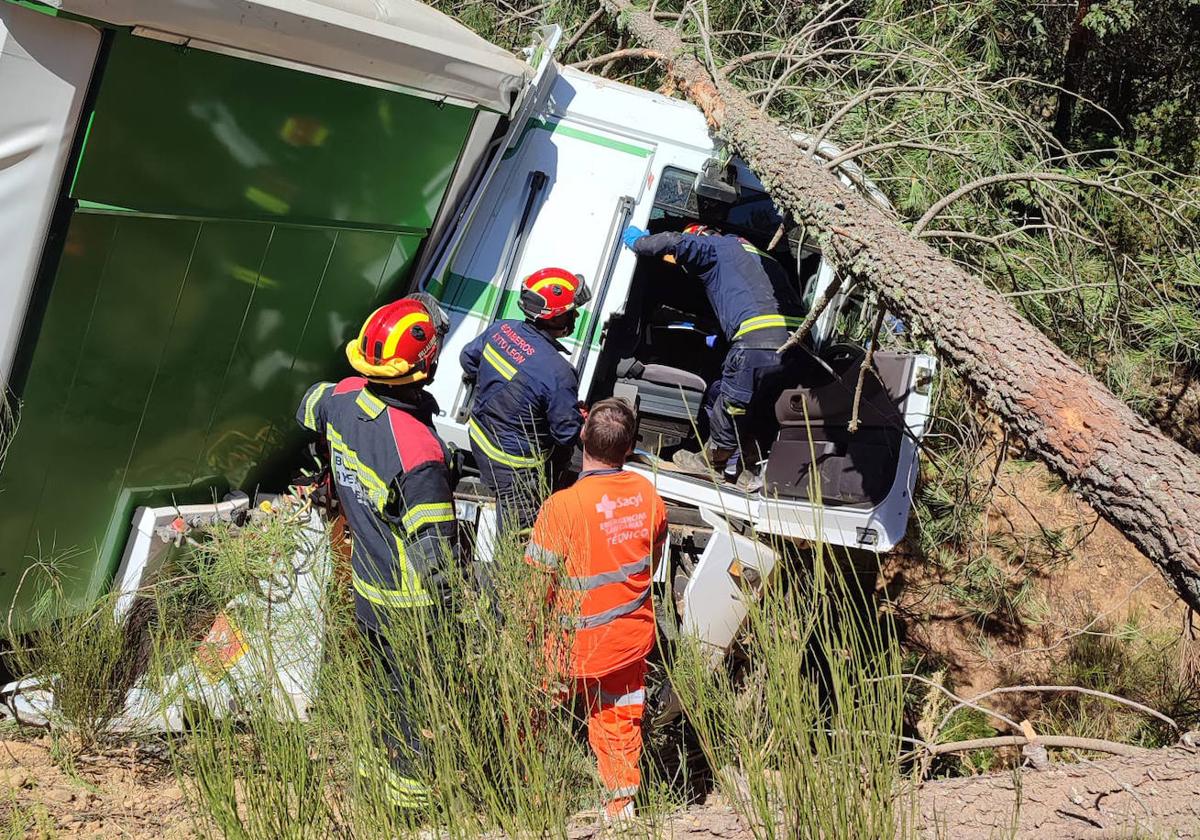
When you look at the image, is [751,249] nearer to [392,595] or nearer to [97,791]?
[392,595]

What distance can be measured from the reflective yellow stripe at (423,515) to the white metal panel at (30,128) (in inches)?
46.2

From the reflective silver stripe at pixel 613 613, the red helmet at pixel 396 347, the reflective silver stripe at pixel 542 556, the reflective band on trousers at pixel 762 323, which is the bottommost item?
the reflective silver stripe at pixel 613 613

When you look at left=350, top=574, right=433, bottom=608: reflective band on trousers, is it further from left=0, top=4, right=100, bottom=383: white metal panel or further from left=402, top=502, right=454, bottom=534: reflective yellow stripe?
left=0, top=4, right=100, bottom=383: white metal panel

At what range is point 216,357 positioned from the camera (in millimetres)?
3283

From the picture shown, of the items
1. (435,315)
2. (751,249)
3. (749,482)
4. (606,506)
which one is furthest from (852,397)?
(435,315)

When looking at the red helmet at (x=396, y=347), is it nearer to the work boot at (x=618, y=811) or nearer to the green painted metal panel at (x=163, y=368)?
the green painted metal panel at (x=163, y=368)

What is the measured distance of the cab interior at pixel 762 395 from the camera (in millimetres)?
3914

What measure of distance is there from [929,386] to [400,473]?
210 cm

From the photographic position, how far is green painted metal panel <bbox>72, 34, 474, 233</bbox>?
267cm

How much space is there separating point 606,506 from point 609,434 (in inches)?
8.8

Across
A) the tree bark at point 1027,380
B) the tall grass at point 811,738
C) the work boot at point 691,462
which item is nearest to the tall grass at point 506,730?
the tall grass at point 811,738

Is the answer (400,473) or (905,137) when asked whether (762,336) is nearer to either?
(905,137)

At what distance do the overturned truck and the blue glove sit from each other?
0.04m

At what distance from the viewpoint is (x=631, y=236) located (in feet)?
13.9
